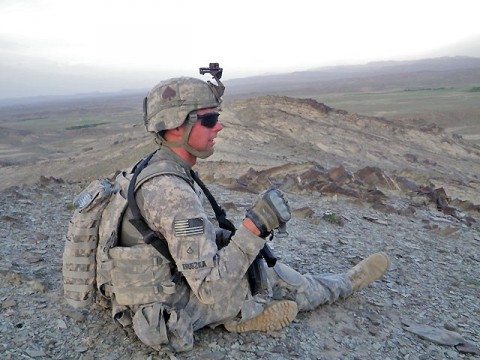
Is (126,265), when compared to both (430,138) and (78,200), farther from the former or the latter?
(430,138)

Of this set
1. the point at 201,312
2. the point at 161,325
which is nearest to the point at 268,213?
the point at 201,312

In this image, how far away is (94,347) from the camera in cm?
314

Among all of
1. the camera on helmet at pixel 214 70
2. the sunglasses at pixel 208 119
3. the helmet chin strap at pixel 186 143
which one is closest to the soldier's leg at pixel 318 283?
the helmet chin strap at pixel 186 143

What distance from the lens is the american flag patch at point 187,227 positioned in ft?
8.71

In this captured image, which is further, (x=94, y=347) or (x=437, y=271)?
(x=437, y=271)

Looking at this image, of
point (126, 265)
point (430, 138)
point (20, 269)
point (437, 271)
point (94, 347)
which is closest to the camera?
point (126, 265)

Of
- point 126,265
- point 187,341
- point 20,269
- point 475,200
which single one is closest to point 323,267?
point 187,341

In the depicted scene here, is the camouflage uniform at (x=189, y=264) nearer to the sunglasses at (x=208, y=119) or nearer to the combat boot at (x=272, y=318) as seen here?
the combat boot at (x=272, y=318)

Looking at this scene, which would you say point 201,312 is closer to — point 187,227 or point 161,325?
point 161,325

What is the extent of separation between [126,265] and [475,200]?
11594mm

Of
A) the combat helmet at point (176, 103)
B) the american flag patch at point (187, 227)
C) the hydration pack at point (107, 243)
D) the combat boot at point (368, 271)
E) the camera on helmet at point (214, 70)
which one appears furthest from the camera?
the combat boot at point (368, 271)

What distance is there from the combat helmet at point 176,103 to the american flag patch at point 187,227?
0.54 metres

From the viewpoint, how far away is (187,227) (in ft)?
8.70

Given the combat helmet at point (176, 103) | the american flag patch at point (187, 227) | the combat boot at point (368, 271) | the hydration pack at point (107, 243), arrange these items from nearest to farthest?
the american flag patch at point (187, 227)
the hydration pack at point (107, 243)
the combat helmet at point (176, 103)
the combat boot at point (368, 271)
